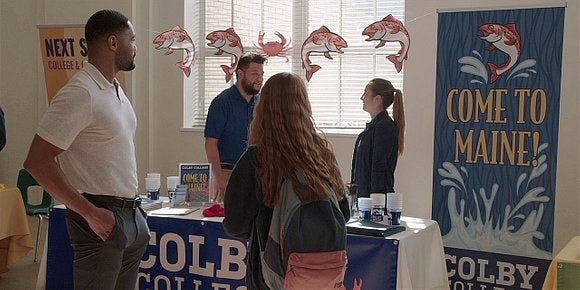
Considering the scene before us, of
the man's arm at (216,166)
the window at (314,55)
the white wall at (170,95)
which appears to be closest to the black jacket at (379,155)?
the man's arm at (216,166)

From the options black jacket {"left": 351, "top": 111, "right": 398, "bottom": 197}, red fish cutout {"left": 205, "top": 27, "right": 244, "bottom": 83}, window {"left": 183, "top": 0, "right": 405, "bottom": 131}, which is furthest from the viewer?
window {"left": 183, "top": 0, "right": 405, "bottom": 131}

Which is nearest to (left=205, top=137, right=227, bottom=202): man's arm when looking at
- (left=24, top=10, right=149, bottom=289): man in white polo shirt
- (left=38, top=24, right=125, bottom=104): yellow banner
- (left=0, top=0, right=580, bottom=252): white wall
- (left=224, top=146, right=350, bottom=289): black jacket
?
(left=24, top=10, right=149, bottom=289): man in white polo shirt

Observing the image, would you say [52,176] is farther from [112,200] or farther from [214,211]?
[214,211]

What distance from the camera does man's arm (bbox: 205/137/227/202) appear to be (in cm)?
365

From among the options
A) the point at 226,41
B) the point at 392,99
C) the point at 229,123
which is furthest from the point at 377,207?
the point at 226,41

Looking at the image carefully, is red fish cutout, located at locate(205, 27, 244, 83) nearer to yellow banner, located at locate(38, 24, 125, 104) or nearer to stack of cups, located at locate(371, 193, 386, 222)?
yellow banner, located at locate(38, 24, 125, 104)

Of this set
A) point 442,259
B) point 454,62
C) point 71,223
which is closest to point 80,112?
point 71,223

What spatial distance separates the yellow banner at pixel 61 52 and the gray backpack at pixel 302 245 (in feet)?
12.2

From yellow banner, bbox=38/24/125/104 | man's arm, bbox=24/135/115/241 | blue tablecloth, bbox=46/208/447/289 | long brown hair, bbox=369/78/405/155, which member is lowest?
blue tablecloth, bbox=46/208/447/289

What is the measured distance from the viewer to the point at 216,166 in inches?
147

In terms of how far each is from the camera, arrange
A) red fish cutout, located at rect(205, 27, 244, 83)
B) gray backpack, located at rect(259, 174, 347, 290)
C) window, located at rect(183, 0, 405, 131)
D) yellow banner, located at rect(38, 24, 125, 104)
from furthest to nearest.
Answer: yellow banner, located at rect(38, 24, 125, 104)
window, located at rect(183, 0, 405, 131)
red fish cutout, located at rect(205, 27, 244, 83)
gray backpack, located at rect(259, 174, 347, 290)

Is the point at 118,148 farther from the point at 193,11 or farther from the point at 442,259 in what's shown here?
the point at 193,11

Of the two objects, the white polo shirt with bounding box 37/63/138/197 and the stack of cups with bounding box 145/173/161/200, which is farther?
the stack of cups with bounding box 145/173/161/200

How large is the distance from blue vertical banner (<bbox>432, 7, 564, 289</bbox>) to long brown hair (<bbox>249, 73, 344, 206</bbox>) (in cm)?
228
